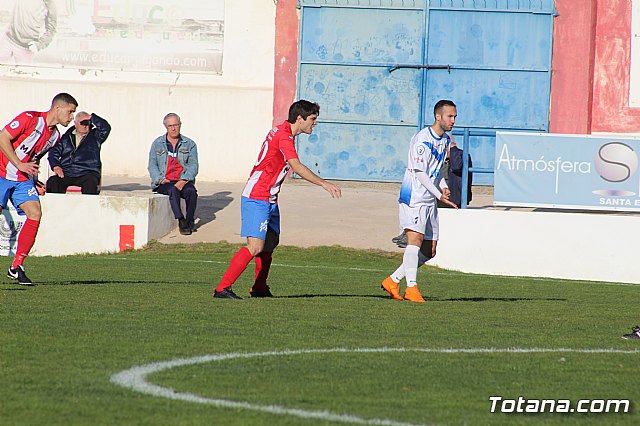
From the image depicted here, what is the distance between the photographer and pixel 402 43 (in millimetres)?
25188

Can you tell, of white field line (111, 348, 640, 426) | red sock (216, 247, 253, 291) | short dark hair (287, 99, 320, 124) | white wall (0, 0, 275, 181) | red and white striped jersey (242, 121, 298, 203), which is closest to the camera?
white field line (111, 348, 640, 426)

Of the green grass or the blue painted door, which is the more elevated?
the blue painted door

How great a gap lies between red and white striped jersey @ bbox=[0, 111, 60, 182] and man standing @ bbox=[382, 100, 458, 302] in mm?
3542

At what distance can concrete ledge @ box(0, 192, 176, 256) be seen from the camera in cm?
1841

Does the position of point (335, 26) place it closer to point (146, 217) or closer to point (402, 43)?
point (402, 43)

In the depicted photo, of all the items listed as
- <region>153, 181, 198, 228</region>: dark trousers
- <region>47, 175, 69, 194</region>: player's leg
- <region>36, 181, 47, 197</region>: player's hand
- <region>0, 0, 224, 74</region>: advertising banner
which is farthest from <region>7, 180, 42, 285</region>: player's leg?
<region>0, 0, 224, 74</region>: advertising banner

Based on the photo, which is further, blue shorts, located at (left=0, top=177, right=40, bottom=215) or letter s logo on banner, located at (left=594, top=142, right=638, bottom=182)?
letter s logo on banner, located at (left=594, top=142, right=638, bottom=182)

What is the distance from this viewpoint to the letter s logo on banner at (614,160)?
17.7m

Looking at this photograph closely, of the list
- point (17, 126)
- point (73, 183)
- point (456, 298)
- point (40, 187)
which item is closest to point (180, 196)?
point (73, 183)

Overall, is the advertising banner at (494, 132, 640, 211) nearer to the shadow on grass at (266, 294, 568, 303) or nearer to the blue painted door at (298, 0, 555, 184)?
the shadow on grass at (266, 294, 568, 303)

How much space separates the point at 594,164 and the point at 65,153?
830 cm

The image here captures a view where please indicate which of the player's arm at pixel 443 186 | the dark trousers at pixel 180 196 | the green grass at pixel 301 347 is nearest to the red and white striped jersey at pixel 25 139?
the green grass at pixel 301 347

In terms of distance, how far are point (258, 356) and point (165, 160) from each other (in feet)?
42.6

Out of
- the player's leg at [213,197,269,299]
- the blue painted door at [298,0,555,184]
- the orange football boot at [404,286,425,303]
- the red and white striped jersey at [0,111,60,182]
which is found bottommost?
the orange football boot at [404,286,425,303]
